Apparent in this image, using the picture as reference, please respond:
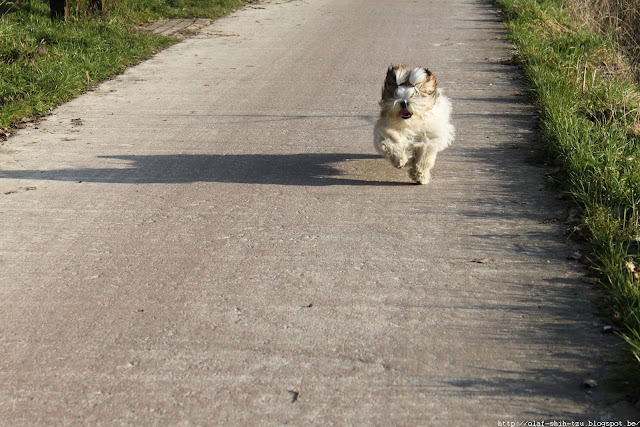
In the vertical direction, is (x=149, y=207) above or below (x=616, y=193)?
below

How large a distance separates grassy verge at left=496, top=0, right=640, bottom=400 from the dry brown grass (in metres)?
1.45

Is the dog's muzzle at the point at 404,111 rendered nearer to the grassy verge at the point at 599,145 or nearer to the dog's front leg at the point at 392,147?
the dog's front leg at the point at 392,147

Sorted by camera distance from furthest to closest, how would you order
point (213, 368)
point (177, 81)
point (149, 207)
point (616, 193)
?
1. point (177, 81)
2. point (149, 207)
3. point (616, 193)
4. point (213, 368)

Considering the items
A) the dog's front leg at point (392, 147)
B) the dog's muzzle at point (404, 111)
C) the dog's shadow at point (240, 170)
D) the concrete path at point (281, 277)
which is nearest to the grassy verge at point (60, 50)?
the concrete path at point (281, 277)

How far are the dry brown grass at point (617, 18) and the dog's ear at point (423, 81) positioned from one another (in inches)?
297

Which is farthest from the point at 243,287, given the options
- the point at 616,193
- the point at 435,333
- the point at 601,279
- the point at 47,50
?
the point at 47,50

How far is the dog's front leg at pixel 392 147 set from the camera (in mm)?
5906

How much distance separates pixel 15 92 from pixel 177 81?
82.8 inches

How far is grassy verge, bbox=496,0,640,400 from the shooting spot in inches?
161

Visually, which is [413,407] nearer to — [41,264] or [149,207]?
[41,264]

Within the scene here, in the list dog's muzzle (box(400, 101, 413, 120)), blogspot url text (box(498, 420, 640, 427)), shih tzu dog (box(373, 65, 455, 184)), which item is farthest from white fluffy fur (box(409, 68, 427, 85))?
blogspot url text (box(498, 420, 640, 427))

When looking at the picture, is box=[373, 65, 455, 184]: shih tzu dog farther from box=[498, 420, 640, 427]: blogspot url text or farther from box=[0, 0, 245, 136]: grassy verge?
box=[0, 0, 245, 136]: grassy verge

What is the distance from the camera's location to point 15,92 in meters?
8.41

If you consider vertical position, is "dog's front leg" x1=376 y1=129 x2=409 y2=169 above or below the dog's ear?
below
